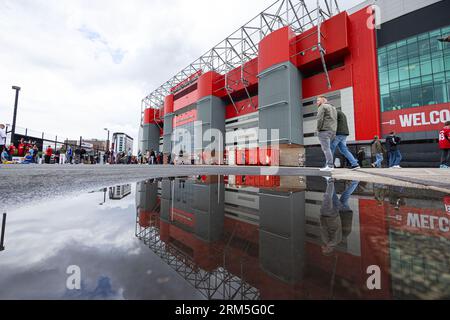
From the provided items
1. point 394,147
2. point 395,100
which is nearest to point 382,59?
point 395,100

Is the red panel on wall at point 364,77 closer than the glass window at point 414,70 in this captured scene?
Yes

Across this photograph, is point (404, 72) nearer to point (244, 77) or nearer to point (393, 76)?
point (393, 76)

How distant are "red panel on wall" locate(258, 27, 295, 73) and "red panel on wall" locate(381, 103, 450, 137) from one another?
686 cm

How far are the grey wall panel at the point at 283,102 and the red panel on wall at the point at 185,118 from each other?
34.2 feet

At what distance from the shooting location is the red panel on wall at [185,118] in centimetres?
2328

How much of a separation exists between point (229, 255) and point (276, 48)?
52.1ft

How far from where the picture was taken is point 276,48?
1399 cm

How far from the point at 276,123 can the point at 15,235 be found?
14.0m

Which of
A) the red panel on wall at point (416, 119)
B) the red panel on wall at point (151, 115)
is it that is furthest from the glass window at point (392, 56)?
the red panel on wall at point (151, 115)

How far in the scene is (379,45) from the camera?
12.8 m

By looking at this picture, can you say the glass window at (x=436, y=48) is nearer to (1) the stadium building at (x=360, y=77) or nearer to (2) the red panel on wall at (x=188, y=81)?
(1) the stadium building at (x=360, y=77)

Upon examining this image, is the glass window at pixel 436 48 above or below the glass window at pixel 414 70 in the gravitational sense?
above

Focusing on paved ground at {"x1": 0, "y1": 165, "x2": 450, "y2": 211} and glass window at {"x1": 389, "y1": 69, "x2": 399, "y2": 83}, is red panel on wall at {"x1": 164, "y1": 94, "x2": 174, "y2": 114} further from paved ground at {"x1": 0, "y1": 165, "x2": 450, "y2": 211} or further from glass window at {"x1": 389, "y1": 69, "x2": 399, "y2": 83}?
paved ground at {"x1": 0, "y1": 165, "x2": 450, "y2": 211}

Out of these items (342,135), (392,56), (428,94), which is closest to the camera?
(342,135)
